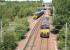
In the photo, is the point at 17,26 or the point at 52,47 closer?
the point at 52,47

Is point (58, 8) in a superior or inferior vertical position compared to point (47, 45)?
superior

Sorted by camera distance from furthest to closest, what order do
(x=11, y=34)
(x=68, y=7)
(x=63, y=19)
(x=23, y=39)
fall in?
(x=68, y=7) → (x=63, y=19) → (x=23, y=39) → (x=11, y=34)

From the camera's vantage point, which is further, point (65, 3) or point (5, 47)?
point (65, 3)

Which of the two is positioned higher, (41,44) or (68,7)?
(68,7)

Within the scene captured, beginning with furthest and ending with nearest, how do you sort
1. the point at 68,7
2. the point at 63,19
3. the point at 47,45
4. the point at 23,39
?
the point at 68,7 < the point at 63,19 < the point at 23,39 < the point at 47,45

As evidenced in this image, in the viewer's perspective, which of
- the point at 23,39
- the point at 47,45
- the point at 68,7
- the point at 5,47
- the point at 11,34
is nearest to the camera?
the point at 5,47

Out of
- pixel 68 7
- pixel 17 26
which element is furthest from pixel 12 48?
pixel 68 7

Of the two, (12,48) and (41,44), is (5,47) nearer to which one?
(12,48)

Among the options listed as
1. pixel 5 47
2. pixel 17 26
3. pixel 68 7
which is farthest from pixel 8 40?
pixel 68 7

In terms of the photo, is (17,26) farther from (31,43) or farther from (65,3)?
(65,3)
